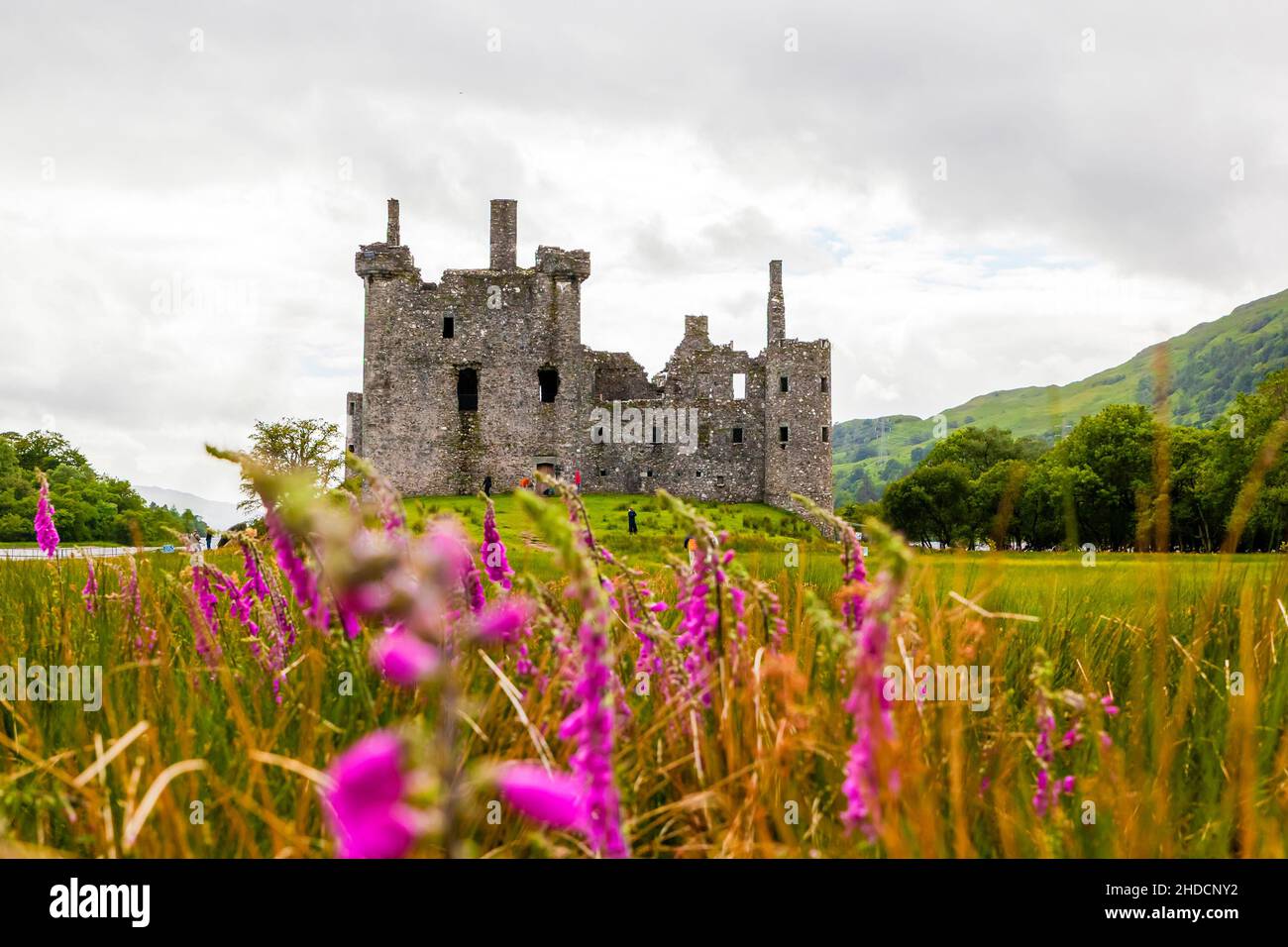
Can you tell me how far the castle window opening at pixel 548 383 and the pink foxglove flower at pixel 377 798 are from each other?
4797cm

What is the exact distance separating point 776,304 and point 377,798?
5533 centimetres

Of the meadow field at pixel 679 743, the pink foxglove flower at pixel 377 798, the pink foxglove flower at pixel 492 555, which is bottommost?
the meadow field at pixel 679 743

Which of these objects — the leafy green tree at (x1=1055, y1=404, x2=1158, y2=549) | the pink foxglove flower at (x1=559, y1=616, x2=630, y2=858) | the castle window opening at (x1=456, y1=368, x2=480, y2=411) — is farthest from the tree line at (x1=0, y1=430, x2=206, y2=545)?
the leafy green tree at (x1=1055, y1=404, x2=1158, y2=549)

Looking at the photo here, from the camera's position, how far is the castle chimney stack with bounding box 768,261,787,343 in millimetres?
54125

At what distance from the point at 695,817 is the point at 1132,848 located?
963mm

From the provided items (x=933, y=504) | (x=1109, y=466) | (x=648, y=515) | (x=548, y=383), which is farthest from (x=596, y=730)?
(x=933, y=504)

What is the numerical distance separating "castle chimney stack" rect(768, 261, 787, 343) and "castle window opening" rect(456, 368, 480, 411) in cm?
1640

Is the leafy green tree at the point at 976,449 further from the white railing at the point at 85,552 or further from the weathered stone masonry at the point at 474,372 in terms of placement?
the white railing at the point at 85,552

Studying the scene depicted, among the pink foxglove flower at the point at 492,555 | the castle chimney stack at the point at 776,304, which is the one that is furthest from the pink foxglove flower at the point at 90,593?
the castle chimney stack at the point at 776,304

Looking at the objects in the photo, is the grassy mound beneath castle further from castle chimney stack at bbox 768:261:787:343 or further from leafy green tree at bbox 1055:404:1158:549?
leafy green tree at bbox 1055:404:1158:549

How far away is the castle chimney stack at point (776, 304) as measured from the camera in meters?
54.1

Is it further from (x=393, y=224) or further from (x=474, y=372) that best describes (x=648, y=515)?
(x=393, y=224)
